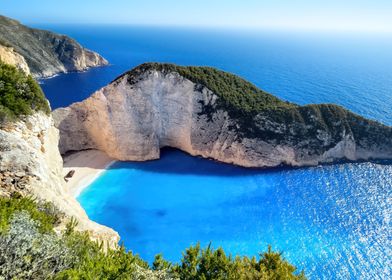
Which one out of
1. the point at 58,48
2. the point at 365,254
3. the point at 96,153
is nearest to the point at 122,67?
the point at 58,48

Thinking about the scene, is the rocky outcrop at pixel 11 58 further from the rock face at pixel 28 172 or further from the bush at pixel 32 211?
the bush at pixel 32 211

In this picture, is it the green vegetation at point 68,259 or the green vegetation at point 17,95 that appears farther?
the green vegetation at point 17,95

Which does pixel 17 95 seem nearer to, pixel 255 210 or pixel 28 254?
pixel 28 254

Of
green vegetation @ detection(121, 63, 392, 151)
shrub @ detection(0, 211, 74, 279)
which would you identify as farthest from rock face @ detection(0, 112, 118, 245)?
green vegetation @ detection(121, 63, 392, 151)

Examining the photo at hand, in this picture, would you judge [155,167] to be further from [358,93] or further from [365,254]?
[358,93]

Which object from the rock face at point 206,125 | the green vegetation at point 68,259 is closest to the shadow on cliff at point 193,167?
the rock face at point 206,125

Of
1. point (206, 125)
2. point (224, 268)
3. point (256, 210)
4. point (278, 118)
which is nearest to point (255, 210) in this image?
point (256, 210)
